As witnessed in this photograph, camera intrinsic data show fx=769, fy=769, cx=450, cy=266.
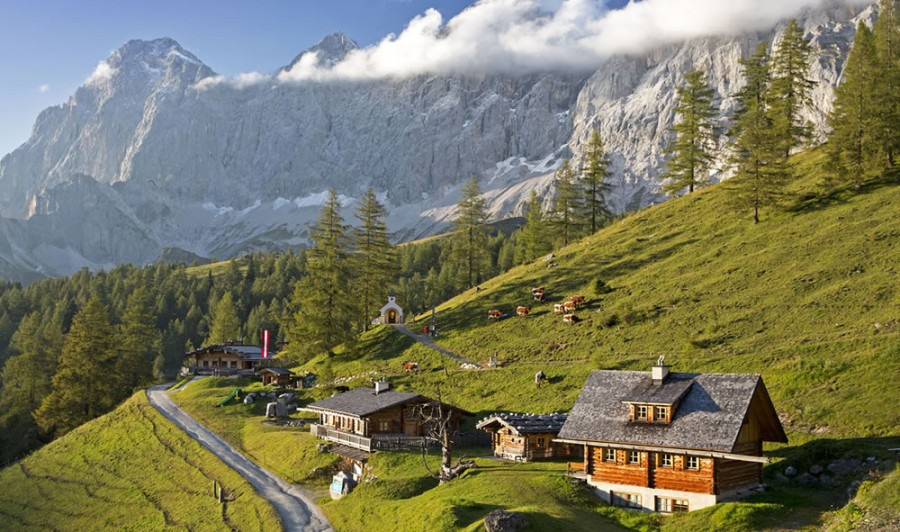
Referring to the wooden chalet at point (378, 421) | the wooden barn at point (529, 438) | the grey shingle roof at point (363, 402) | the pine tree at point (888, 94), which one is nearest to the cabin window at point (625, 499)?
the wooden barn at point (529, 438)

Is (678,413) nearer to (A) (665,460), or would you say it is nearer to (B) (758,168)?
(A) (665,460)

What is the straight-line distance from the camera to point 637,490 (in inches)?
1521

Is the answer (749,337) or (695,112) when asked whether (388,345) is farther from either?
(695,112)

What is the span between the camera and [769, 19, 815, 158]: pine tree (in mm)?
88688

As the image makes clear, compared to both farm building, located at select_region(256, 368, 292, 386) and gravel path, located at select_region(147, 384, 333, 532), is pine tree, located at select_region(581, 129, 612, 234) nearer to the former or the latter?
farm building, located at select_region(256, 368, 292, 386)

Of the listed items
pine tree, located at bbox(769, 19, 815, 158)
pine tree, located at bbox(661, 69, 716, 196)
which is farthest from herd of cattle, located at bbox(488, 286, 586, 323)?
pine tree, located at bbox(769, 19, 815, 158)

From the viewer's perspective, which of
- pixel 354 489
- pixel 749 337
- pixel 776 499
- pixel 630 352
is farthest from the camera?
pixel 630 352

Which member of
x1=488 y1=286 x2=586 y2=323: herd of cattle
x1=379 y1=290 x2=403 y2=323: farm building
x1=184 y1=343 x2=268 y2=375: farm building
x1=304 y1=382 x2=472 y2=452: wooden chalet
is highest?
x1=379 y1=290 x2=403 y2=323: farm building

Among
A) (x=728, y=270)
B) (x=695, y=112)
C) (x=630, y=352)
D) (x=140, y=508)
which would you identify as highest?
(x=695, y=112)

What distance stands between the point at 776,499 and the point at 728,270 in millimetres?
38170

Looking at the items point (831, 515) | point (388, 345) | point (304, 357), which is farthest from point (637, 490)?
point (304, 357)

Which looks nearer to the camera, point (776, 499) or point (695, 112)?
point (776, 499)

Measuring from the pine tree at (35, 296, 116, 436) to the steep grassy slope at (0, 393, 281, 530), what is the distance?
13806 mm

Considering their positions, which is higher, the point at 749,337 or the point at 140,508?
the point at 749,337
